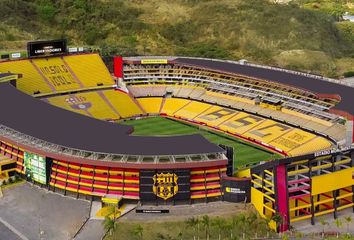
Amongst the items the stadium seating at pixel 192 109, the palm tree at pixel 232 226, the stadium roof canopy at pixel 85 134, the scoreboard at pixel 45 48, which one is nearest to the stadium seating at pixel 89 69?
the scoreboard at pixel 45 48

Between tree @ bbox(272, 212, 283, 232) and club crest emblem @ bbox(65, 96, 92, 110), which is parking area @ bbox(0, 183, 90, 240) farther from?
club crest emblem @ bbox(65, 96, 92, 110)

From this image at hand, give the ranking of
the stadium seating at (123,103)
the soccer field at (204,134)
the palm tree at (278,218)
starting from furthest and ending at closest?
the stadium seating at (123,103)
the soccer field at (204,134)
the palm tree at (278,218)

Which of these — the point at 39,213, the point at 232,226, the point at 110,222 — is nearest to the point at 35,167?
the point at 39,213

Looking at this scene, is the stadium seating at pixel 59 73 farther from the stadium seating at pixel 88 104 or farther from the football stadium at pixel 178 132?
the stadium seating at pixel 88 104

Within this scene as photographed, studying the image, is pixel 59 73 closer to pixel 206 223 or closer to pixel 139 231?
pixel 139 231

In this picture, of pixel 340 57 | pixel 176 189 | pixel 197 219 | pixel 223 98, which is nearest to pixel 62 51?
pixel 223 98

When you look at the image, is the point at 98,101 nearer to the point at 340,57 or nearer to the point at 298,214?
the point at 298,214

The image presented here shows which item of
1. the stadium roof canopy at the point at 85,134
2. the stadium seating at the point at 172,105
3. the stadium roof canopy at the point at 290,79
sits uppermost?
the stadium roof canopy at the point at 290,79
